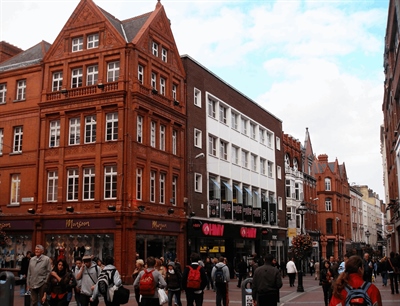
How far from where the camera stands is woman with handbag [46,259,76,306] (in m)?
11.0

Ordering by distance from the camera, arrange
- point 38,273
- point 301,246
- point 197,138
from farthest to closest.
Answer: point 197,138 → point 301,246 → point 38,273

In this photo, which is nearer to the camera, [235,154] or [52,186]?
[52,186]

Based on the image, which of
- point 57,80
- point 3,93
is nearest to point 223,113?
point 57,80

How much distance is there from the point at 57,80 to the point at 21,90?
317 centimetres

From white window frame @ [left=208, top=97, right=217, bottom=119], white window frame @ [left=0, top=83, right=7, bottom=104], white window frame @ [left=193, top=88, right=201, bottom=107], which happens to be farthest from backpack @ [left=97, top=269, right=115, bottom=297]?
white window frame @ [left=208, top=97, right=217, bottom=119]

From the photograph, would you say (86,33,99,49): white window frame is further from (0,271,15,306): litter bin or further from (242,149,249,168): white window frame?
(0,271,15,306): litter bin

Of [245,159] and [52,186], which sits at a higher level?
[245,159]

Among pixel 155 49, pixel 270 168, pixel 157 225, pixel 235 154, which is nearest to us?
pixel 157 225

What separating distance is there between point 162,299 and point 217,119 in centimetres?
3223

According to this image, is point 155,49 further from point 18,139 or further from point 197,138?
point 18,139

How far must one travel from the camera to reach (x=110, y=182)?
30.9 metres

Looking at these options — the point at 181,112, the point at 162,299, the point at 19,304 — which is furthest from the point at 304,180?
the point at 162,299

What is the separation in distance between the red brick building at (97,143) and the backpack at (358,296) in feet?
78.7

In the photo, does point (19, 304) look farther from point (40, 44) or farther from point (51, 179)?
point (40, 44)
